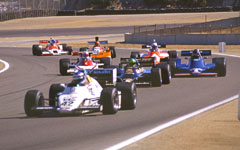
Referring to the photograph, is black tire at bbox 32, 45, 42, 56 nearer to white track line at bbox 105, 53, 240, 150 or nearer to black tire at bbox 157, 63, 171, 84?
black tire at bbox 157, 63, 171, 84

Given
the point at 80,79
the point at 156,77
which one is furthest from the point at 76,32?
the point at 80,79

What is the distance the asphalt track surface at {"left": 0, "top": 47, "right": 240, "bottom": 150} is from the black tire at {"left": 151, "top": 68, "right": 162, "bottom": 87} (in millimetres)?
297

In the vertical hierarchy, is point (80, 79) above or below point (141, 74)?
above

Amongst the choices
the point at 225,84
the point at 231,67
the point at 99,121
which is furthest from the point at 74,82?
the point at 231,67

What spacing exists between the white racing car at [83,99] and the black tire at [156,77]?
5.35 meters

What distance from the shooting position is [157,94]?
18.9 metres

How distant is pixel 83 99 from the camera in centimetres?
1426

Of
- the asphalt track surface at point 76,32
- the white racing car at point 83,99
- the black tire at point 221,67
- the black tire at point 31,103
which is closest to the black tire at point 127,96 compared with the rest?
the white racing car at point 83,99

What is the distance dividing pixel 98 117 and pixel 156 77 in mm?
6876

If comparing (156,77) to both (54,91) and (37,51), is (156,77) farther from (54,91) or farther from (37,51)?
(37,51)

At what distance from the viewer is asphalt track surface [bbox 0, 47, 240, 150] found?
37.3ft

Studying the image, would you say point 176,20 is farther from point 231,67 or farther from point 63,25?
point 231,67

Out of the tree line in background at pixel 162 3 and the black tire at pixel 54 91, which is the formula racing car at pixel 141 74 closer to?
the black tire at pixel 54 91

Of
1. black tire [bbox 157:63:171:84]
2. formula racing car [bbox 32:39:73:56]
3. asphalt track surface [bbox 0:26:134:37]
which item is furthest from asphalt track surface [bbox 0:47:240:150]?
asphalt track surface [bbox 0:26:134:37]
